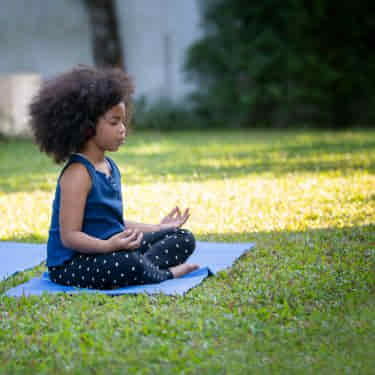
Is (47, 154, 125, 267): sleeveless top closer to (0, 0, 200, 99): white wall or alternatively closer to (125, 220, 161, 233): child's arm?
(125, 220, 161, 233): child's arm

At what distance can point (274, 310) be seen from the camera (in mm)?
2777

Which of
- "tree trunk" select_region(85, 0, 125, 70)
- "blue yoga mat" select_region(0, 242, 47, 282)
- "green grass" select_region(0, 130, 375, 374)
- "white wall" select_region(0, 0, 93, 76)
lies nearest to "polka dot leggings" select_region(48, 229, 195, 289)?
"green grass" select_region(0, 130, 375, 374)

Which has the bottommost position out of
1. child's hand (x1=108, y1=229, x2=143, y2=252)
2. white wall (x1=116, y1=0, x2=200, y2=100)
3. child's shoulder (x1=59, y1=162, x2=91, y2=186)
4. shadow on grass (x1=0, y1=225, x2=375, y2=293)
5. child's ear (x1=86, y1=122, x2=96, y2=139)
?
shadow on grass (x1=0, y1=225, x2=375, y2=293)

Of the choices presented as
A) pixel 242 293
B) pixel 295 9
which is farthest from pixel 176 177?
pixel 295 9

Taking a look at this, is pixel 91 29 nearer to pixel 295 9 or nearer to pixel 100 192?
pixel 295 9

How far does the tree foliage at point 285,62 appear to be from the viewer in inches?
499

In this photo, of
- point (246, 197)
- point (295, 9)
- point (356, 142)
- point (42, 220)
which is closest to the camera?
point (42, 220)

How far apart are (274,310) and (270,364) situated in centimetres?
52

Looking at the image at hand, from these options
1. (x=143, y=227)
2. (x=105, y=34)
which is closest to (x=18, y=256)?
(x=143, y=227)

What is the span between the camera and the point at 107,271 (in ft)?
10.3

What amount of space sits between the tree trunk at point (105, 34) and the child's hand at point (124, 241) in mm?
10263

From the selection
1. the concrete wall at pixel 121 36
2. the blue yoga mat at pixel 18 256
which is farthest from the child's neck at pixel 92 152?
the concrete wall at pixel 121 36

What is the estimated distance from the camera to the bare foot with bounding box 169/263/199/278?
3.33 meters

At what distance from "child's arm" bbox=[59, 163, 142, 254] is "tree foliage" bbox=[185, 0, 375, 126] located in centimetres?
1013
